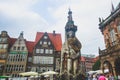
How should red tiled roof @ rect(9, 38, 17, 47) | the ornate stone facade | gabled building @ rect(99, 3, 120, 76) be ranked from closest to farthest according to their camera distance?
the ornate stone facade, gabled building @ rect(99, 3, 120, 76), red tiled roof @ rect(9, 38, 17, 47)

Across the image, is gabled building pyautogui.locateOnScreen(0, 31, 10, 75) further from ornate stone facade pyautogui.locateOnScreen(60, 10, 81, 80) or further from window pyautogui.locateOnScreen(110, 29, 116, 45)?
ornate stone facade pyautogui.locateOnScreen(60, 10, 81, 80)

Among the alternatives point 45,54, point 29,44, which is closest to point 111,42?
point 45,54

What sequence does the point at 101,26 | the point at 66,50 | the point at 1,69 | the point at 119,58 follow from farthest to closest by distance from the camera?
the point at 1,69, the point at 101,26, the point at 119,58, the point at 66,50

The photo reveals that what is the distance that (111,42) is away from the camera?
26.1 metres

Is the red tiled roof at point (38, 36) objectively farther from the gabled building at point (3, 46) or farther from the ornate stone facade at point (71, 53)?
the ornate stone facade at point (71, 53)

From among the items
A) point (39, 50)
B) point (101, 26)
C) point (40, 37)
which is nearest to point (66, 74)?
point (101, 26)

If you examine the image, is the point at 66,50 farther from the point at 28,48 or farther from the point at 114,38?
the point at 28,48

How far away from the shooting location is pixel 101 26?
95.6ft

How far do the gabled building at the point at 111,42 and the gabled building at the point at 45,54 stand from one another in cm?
2092

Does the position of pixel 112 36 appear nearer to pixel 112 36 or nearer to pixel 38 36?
pixel 112 36

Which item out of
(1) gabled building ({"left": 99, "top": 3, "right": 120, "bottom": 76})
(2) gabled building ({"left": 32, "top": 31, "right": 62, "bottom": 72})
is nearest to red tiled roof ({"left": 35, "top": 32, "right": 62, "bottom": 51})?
(2) gabled building ({"left": 32, "top": 31, "right": 62, "bottom": 72})

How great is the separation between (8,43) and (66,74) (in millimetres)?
35926

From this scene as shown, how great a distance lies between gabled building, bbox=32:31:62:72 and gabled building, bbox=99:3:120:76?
20.9 meters

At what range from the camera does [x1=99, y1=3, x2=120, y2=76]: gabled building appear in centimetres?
2230
